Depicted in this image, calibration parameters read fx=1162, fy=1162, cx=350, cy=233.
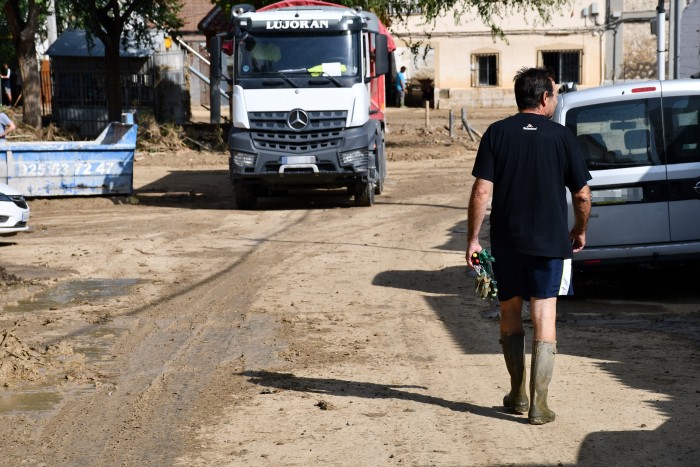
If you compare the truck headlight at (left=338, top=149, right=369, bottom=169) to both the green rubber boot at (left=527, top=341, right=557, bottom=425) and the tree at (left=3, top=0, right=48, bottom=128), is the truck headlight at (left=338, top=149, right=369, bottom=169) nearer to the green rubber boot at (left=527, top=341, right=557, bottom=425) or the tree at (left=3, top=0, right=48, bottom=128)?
the green rubber boot at (left=527, top=341, right=557, bottom=425)

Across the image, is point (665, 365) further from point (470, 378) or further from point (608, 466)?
point (608, 466)

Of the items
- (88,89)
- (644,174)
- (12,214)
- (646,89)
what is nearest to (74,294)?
(12,214)

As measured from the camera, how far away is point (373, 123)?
1936 cm

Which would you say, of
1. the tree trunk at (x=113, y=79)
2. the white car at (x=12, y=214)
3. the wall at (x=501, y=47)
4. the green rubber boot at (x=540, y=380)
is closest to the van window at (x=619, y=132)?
the green rubber boot at (x=540, y=380)

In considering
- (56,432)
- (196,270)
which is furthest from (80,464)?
(196,270)

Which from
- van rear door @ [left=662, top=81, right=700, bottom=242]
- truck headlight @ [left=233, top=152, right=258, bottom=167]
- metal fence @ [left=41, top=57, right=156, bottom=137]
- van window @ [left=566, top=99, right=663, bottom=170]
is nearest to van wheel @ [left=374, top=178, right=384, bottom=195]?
truck headlight @ [left=233, top=152, right=258, bottom=167]

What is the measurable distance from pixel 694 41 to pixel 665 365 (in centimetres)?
1742

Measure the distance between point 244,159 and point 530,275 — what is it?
39.7ft

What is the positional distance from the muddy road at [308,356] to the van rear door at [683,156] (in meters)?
0.59

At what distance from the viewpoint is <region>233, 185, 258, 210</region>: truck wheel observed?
19172mm

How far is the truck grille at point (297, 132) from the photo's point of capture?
18.5 metres

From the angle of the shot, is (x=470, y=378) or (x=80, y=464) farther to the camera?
(x=470, y=378)

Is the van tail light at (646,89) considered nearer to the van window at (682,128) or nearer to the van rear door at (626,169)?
the van rear door at (626,169)

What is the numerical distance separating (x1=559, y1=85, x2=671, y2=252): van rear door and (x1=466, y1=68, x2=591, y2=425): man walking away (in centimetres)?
341
